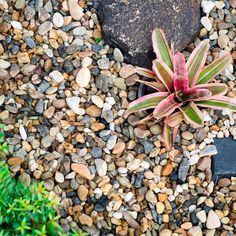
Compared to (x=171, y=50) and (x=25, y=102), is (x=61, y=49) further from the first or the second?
(x=171, y=50)

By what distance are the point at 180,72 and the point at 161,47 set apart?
17 cm

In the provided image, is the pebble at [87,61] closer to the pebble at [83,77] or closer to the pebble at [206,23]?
the pebble at [83,77]

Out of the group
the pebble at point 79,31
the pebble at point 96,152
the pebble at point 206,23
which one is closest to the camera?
the pebble at point 96,152

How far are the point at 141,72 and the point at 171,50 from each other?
0.21 m

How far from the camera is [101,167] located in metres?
2.79

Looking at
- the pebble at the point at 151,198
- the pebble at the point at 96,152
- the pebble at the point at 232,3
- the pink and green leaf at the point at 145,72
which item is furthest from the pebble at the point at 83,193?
the pebble at the point at 232,3

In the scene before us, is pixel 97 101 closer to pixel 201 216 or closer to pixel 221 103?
pixel 221 103

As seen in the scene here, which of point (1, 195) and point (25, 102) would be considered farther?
point (25, 102)

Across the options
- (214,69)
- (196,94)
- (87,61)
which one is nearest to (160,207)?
(196,94)

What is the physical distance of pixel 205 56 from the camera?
2850 mm

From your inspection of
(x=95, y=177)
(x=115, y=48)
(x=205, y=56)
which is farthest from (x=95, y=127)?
(x=205, y=56)

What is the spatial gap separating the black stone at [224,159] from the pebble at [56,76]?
2.68 feet

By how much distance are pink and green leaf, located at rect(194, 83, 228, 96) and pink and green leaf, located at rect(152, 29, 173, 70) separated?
0.19 m

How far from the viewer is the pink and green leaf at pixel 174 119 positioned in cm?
278
